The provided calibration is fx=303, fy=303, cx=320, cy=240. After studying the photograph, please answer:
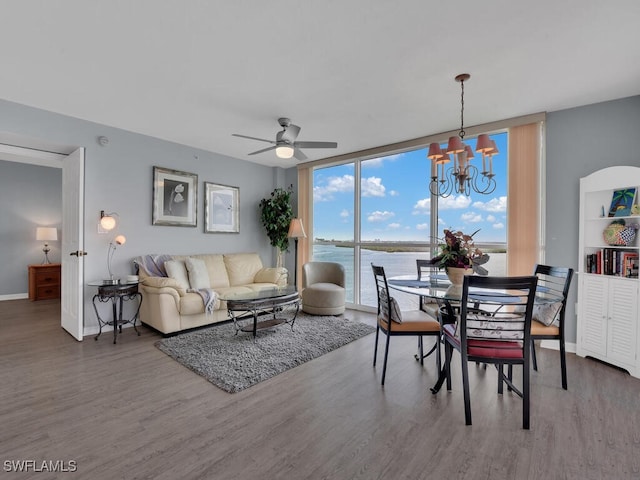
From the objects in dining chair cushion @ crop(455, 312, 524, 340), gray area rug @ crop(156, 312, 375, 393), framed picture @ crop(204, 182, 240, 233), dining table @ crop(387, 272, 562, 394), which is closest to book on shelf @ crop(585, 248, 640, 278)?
dining table @ crop(387, 272, 562, 394)

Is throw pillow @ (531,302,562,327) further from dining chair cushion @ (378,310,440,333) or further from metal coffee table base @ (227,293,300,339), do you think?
metal coffee table base @ (227,293,300,339)

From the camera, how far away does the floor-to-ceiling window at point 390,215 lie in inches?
157

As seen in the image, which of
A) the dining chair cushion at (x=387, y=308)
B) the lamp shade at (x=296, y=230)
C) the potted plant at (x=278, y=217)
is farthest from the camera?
the potted plant at (x=278, y=217)

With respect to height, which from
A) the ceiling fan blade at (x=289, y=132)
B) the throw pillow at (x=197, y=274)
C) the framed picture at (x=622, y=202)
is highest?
the ceiling fan blade at (x=289, y=132)

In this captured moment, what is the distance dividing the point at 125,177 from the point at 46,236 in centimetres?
337

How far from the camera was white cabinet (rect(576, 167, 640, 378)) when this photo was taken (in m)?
2.79

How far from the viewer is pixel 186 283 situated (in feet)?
14.1

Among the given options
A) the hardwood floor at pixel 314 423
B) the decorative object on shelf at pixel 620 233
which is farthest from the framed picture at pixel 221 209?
the decorative object on shelf at pixel 620 233

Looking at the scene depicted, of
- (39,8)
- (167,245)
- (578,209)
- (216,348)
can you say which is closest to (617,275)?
(578,209)

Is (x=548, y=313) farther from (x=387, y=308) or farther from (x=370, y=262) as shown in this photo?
(x=370, y=262)

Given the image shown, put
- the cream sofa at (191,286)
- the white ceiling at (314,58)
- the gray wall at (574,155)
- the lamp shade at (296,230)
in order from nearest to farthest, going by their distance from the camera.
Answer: the white ceiling at (314,58) → the gray wall at (574,155) → the cream sofa at (191,286) → the lamp shade at (296,230)

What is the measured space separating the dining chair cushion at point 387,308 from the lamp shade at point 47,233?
6.75 m

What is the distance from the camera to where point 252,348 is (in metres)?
3.36

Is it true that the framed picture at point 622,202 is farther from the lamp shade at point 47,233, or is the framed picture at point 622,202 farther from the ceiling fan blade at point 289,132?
the lamp shade at point 47,233
